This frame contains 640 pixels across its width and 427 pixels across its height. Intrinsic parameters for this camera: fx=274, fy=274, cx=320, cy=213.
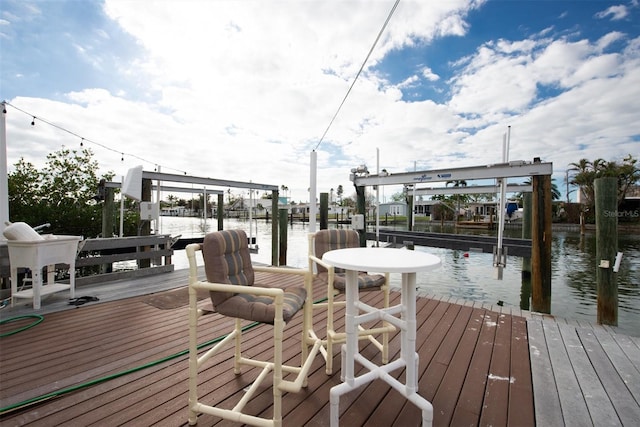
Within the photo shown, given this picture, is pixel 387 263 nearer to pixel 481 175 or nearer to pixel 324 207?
pixel 481 175

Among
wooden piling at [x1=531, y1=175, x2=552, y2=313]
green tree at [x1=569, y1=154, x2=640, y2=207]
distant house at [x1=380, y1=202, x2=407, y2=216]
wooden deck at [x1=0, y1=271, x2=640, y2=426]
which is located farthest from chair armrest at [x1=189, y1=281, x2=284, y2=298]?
green tree at [x1=569, y1=154, x2=640, y2=207]

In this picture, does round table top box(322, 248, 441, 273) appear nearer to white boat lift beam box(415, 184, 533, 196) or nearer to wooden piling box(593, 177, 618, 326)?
wooden piling box(593, 177, 618, 326)

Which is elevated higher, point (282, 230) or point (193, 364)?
point (282, 230)

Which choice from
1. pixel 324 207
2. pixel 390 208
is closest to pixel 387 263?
pixel 324 207

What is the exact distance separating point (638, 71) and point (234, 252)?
9.22 m

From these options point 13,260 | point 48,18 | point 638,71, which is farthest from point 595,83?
point 13,260

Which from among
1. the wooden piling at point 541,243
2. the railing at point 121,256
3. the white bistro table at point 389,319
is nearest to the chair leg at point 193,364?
the white bistro table at point 389,319

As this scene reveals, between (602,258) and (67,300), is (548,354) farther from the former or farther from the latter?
(67,300)

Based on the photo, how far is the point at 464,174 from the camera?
14.6 feet

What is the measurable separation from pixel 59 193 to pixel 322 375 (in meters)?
10.6

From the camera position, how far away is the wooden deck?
4.68 feet

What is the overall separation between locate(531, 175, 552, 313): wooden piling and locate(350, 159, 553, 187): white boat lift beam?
0.14m

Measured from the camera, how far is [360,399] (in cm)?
157

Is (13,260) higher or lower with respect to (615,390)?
higher
